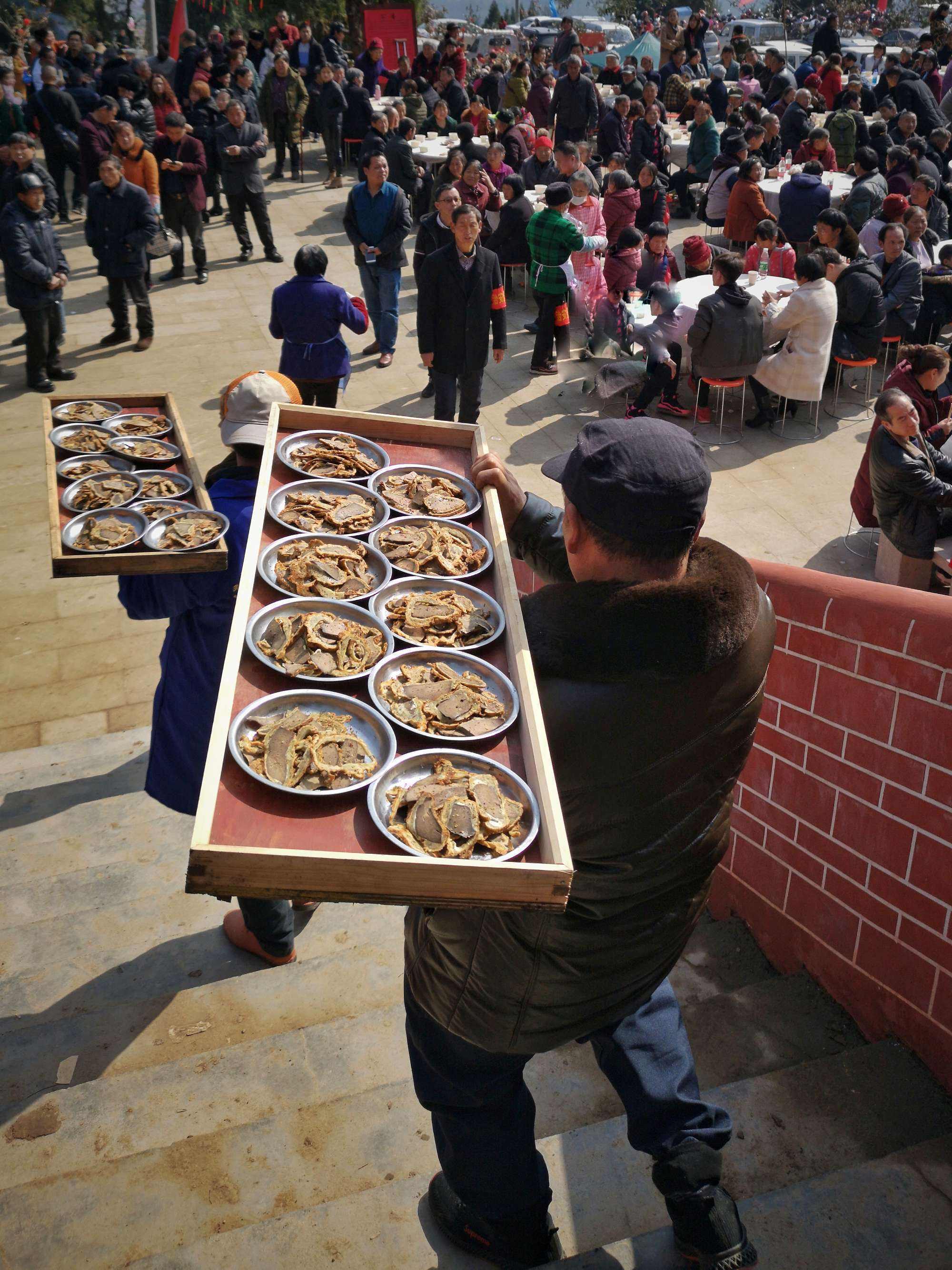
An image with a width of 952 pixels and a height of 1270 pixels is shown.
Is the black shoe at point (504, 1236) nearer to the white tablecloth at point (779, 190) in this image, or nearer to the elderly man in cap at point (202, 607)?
the elderly man in cap at point (202, 607)

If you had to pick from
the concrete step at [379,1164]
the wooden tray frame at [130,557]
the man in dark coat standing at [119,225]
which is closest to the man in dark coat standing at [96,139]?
the man in dark coat standing at [119,225]

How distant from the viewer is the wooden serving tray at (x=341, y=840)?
185 cm

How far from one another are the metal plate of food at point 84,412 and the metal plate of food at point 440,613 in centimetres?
290

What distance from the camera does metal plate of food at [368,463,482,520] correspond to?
311 centimetres

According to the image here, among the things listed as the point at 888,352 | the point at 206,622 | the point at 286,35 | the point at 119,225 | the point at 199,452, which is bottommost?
the point at 199,452

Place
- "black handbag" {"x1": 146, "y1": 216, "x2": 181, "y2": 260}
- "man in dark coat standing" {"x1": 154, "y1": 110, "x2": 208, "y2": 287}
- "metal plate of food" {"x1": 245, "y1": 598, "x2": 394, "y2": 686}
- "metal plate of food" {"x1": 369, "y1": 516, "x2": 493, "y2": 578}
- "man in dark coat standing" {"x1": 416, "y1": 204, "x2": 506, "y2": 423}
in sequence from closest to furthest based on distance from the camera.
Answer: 1. "metal plate of food" {"x1": 245, "y1": 598, "x2": 394, "y2": 686}
2. "metal plate of food" {"x1": 369, "y1": 516, "x2": 493, "y2": 578}
3. "man in dark coat standing" {"x1": 416, "y1": 204, "x2": 506, "y2": 423}
4. "black handbag" {"x1": 146, "y1": 216, "x2": 181, "y2": 260}
5. "man in dark coat standing" {"x1": 154, "y1": 110, "x2": 208, "y2": 287}

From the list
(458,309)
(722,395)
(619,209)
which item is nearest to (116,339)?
(458,309)

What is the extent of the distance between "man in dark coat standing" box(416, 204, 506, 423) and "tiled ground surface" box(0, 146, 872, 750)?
82cm

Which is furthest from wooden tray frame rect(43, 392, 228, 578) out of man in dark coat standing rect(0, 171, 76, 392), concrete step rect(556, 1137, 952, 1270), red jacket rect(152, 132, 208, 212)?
red jacket rect(152, 132, 208, 212)

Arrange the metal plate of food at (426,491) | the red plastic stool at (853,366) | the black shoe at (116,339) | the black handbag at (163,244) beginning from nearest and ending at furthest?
the metal plate of food at (426,491)
the red plastic stool at (853,366)
the black handbag at (163,244)
the black shoe at (116,339)

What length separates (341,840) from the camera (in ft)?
6.50

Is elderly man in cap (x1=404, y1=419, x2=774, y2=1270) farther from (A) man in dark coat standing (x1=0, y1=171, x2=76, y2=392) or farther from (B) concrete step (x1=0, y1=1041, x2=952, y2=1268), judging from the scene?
(A) man in dark coat standing (x1=0, y1=171, x2=76, y2=392)

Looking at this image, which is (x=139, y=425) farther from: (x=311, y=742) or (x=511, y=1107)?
(x=511, y=1107)

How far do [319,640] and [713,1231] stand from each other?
1653mm
